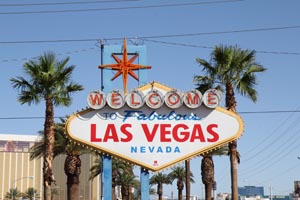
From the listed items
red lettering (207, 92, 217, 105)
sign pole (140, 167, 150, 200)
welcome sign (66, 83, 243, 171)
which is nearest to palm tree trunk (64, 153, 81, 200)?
sign pole (140, 167, 150, 200)

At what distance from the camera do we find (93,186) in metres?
170

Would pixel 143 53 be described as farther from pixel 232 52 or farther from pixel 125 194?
pixel 125 194

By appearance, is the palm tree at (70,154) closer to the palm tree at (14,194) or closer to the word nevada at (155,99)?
the word nevada at (155,99)

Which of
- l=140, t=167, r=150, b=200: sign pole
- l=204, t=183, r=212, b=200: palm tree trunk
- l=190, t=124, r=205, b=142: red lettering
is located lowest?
l=204, t=183, r=212, b=200: palm tree trunk

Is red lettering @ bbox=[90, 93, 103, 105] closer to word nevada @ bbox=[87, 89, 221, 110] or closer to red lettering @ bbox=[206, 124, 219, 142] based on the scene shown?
word nevada @ bbox=[87, 89, 221, 110]

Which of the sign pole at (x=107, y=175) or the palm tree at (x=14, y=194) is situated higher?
the sign pole at (x=107, y=175)

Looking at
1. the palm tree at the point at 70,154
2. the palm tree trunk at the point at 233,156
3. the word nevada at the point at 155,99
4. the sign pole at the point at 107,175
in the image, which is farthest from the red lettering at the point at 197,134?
the palm tree at the point at 70,154

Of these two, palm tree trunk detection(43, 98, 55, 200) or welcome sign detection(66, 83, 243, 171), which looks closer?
welcome sign detection(66, 83, 243, 171)

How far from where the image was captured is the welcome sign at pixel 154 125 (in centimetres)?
1984

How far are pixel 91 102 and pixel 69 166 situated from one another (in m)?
20.0

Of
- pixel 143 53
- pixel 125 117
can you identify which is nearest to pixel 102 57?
pixel 143 53

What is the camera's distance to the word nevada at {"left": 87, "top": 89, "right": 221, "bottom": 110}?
65.2 ft

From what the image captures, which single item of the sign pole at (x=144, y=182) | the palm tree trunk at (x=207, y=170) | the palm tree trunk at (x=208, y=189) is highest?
the palm tree trunk at (x=207, y=170)

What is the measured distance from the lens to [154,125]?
20.1 metres
